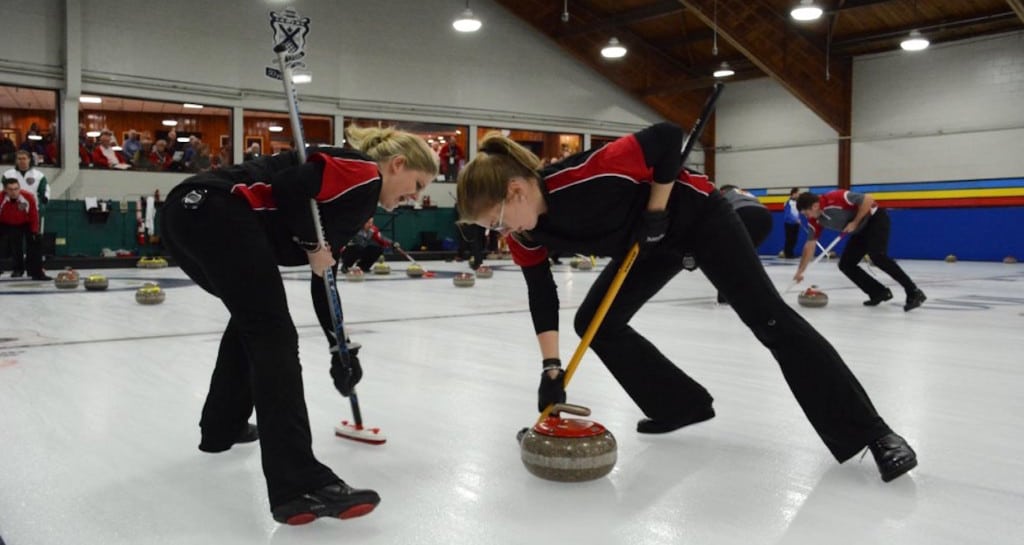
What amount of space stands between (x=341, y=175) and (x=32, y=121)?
50.4ft

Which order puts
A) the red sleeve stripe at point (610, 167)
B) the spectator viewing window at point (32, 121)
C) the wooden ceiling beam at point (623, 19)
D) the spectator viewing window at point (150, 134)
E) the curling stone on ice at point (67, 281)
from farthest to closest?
the wooden ceiling beam at point (623, 19) → the spectator viewing window at point (150, 134) → the spectator viewing window at point (32, 121) → the curling stone on ice at point (67, 281) → the red sleeve stripe at point (610, 167)

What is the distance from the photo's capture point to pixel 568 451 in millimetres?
2234

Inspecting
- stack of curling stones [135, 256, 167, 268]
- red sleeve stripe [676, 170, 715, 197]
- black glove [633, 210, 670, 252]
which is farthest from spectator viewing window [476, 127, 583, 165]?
black glove [633, 210, 670, 252]

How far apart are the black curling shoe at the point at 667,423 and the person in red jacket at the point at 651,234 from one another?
1.68 ft

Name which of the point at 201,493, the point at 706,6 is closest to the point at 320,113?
the point at 706,6

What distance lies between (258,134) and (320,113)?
5.92ft

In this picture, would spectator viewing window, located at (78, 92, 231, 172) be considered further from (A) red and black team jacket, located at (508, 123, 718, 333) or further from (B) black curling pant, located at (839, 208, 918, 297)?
(A) red and black team jacket, located at (508, 123, 718, 333)

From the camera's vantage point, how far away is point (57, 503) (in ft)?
6.97

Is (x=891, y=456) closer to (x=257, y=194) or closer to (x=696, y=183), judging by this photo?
(x=696, y=183)

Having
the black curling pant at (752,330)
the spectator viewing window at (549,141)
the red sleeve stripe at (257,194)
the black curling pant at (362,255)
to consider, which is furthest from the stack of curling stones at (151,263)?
the red sleeve stripe at (257,194)

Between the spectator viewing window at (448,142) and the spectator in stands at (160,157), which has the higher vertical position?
the spectator viewing window at (448,142)

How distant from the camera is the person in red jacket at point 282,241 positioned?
6.49 feet

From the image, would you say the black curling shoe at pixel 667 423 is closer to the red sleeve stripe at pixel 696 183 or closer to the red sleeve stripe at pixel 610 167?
the red sleeve stripe at pixel 696 183

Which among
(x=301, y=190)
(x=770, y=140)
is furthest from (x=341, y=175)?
(x=770, y=140)
